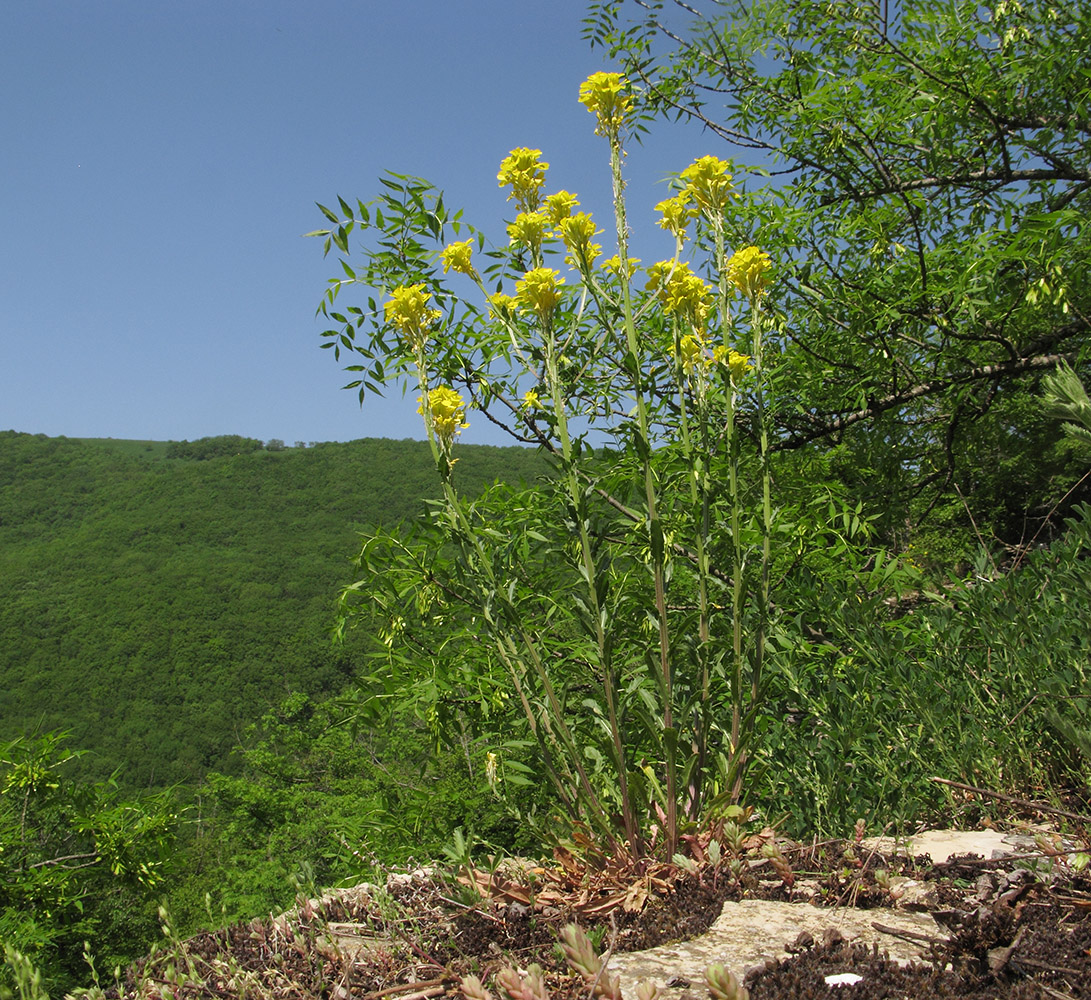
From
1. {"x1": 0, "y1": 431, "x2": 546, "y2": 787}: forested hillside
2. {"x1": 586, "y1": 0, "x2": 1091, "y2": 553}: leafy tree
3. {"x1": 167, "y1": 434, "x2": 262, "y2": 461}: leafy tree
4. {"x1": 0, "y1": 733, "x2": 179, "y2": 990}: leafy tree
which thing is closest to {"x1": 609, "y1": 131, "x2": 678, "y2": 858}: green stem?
{"x1": 586, "y1": 0, "x2": 1091, "y2": 553}: leafy tree

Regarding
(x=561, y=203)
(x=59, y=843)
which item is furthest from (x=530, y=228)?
(x=59, y=843)

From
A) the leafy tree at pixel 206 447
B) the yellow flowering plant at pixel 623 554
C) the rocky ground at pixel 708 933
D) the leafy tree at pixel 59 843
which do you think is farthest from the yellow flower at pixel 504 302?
the leafy tree at pixel 206 447

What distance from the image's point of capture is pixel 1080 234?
4113mm

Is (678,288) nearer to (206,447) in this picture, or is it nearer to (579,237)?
(579,237)

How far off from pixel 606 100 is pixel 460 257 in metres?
0.74

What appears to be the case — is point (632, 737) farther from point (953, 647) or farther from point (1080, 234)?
point (1080, 234)

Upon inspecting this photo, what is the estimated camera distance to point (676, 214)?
9.29 feet

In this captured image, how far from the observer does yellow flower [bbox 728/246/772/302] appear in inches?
110

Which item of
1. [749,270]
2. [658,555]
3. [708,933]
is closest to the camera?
[708,933]

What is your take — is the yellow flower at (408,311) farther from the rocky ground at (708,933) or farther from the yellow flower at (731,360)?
the rocky ground at (708,933)

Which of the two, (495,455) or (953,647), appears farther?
(495,455)

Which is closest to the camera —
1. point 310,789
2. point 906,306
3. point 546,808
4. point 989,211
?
point 546,808

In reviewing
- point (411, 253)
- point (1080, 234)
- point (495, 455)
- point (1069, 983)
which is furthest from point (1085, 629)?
point (495, 455)

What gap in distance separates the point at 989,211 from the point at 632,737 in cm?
503
